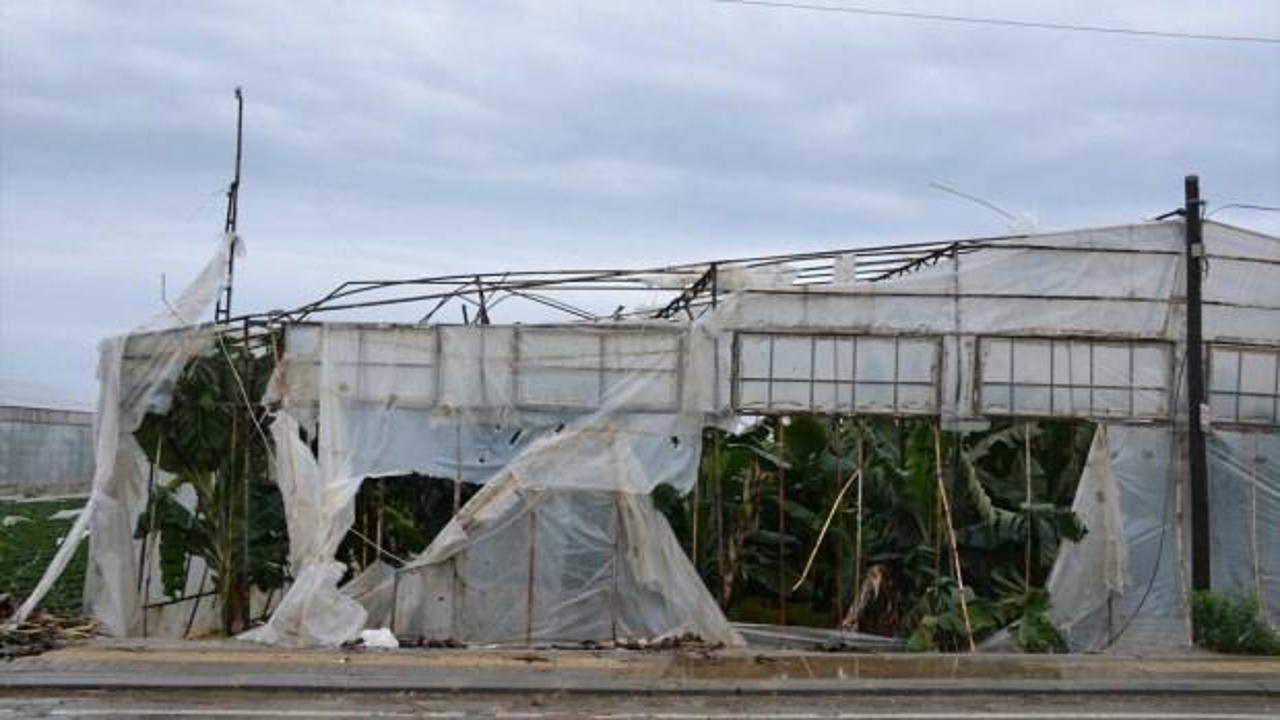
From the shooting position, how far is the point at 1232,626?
14.8 metres

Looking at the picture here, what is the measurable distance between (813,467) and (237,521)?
6625mm

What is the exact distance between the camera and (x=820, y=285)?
16062 mm

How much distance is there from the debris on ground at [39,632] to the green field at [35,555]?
4.03ft

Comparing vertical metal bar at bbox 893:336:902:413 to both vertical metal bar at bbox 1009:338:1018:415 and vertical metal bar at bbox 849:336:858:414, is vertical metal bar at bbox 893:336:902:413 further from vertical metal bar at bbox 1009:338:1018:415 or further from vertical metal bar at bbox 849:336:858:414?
vertical metal bar at bbox 1009:338:1018:415

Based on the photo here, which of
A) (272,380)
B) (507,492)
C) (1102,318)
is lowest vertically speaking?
(507,492)

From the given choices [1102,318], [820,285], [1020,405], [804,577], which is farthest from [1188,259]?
[804,577]

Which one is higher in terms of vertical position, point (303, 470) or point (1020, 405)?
point (1020, 405)

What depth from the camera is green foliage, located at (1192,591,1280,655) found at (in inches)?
582

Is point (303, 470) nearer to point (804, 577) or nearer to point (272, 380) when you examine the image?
point (272, 380)

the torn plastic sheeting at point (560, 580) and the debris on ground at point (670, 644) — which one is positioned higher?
the torn plastic sheeting at point (560, 580)

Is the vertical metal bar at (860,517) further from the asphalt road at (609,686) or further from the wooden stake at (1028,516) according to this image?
the asphalt road at (609,686)

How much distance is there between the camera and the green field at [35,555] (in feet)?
62.1

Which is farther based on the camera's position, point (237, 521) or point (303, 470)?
point (237, 521)

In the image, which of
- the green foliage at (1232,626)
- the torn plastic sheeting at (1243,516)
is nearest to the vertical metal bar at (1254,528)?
the torn plastic sheeting at (1243,516)
